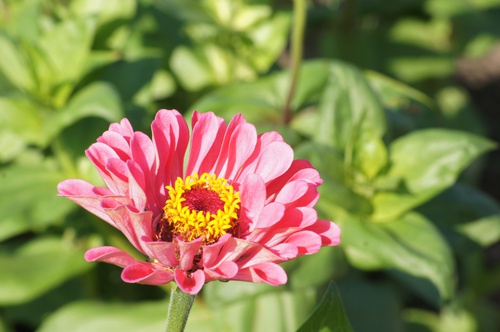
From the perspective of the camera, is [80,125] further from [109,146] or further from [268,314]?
[109,146]

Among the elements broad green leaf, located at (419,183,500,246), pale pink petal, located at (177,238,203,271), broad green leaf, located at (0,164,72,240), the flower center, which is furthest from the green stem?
pale pink petal, located at (177,238,203,271)

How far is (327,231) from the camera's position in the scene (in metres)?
0.67

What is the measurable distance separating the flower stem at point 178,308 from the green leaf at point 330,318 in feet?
0.43

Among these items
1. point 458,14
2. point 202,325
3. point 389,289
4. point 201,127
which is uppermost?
point 201,127

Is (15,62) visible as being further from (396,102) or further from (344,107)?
(396,102)

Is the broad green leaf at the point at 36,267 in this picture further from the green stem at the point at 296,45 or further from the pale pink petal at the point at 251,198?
the pale pink petal at the point at 251,198

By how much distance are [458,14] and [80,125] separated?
3.44ft

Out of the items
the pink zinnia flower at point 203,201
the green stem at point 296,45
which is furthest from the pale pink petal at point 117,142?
the green stem at point 296,45

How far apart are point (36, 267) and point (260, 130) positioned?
446mm

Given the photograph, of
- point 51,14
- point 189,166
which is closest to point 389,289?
point 51,14

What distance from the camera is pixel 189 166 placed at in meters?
0.76

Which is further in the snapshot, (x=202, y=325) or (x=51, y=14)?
(x=51, y=14)

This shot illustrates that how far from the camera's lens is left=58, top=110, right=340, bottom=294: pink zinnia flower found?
629 millimetres

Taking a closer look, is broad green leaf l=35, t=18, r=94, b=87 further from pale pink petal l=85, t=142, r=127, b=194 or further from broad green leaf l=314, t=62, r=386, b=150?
pale pink petal l=85, t=142, r=127, b=194
